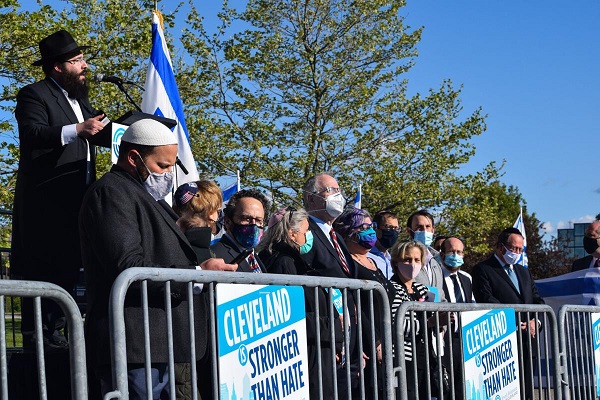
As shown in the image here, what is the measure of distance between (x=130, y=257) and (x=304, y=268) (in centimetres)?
220

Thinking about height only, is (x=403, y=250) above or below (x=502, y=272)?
above

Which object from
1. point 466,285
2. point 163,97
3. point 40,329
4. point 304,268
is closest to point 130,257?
point 40,329

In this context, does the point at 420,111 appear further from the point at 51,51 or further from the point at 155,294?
the point at 155,294

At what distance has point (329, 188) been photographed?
7.50 metres

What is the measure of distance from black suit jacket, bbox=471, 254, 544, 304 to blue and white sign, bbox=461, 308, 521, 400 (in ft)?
9.59

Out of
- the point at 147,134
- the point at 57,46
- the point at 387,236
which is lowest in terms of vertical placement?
the point at 387,236

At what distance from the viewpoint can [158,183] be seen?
15.3ft

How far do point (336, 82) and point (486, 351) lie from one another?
59.9 feet

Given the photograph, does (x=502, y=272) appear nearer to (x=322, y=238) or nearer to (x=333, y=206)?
(x=333, y=206)

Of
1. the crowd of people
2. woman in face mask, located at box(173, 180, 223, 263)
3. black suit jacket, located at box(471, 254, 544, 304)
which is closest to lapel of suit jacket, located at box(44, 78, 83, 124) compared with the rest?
the crowd of people

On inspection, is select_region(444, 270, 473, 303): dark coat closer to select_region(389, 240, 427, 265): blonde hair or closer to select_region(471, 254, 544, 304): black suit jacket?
select_region(471, 254, 544, 304): black suit jacket

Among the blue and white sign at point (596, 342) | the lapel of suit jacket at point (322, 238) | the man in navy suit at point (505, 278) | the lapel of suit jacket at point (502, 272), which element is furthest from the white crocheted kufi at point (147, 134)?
the lapel of suit jacket at point (502, 272)

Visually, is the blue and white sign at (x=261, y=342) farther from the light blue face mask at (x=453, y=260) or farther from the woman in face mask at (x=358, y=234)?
the light blue face mask at (x=453, y=260)

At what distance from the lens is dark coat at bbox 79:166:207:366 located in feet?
13.4
